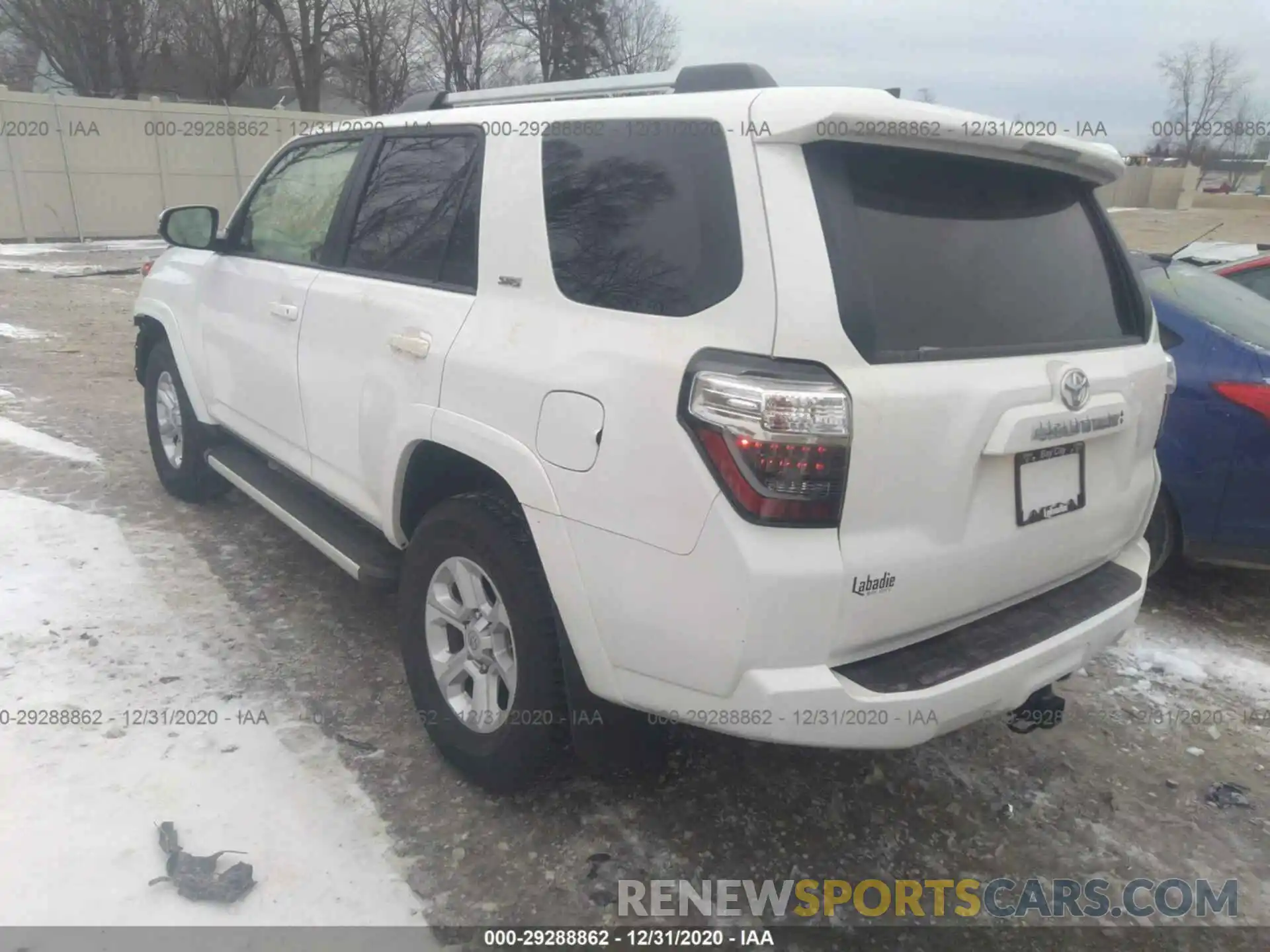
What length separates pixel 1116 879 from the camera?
8.89ft

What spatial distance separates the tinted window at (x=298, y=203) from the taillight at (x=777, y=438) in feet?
7.26

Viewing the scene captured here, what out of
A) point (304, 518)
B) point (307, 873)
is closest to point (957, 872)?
point (307, 873)

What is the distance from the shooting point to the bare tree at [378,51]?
126 ft

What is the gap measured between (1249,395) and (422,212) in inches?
133

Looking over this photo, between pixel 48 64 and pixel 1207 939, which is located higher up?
pixel 48 64

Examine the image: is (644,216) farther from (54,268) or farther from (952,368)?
(54,268)

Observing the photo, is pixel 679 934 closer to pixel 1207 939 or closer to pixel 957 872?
pixel 957 872

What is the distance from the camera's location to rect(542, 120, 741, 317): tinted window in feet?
7.11

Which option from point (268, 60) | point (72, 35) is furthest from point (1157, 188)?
point (72, 35)

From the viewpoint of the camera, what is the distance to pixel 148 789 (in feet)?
9.27

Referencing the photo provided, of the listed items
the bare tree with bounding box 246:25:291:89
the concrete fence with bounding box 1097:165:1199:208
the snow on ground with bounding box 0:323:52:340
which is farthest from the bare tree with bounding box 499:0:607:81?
the snow on ground with bounding box 0:323:52:340

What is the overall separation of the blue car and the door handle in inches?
112

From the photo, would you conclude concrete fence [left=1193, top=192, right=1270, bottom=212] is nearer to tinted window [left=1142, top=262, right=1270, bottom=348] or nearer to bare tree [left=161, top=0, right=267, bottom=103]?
bare tree [left=161, top=0, right=267, bottom=103]

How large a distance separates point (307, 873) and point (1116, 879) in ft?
7.39
